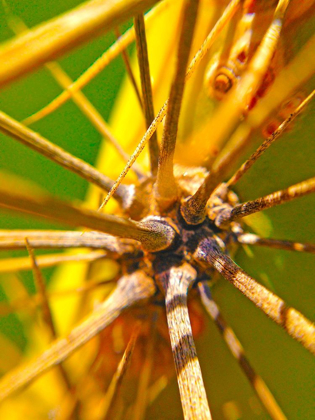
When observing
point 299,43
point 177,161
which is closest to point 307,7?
point 299,43

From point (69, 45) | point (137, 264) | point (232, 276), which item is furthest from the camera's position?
point (137, 264)

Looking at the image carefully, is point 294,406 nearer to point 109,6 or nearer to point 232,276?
point 232,276

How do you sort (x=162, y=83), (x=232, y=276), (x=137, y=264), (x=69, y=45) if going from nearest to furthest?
(x=69, y=45)
(x=232, y=276)
(x=137, y=264)
(x=162, y=83)

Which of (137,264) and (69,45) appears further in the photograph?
(137,264)

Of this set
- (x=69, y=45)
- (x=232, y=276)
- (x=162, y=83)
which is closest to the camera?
(x=69, y=45)

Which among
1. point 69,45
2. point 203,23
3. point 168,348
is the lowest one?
point 168,348

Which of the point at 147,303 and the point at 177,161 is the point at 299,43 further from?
the point at 147,303

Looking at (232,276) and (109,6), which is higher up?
(109,6)

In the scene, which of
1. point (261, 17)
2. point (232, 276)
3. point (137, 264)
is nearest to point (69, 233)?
point (137, 264)

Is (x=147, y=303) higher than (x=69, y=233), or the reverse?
(x=69, y=233)
